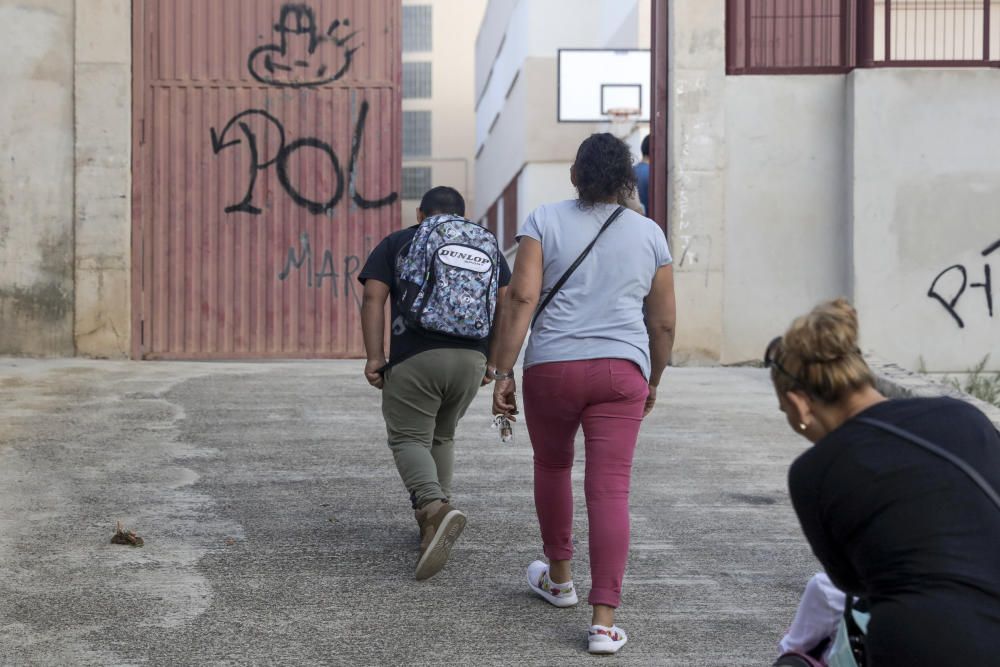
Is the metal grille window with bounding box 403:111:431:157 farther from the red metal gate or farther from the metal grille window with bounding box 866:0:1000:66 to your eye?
the red metal gate

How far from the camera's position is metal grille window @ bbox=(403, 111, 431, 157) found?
49375 millimetres

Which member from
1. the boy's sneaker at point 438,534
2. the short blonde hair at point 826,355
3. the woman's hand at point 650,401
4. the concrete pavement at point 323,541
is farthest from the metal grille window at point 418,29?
the short blonde hair at point 826,355

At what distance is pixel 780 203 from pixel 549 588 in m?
7.47

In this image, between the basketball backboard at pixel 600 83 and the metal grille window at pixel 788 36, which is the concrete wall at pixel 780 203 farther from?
the basketball backboard at pixel 600 83

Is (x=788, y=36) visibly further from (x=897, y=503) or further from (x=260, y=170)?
(x=897, y=503)

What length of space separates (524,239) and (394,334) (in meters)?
0.91

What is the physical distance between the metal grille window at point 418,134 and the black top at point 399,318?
Answer: 44.4 m

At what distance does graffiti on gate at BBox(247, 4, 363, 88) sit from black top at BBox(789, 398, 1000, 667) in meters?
9.38

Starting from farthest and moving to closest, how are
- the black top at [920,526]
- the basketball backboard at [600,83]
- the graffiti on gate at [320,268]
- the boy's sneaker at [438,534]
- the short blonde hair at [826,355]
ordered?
1. the basketball backboard at [600,83]
2. the graffiti on gate at [320,268]
3. the boy's sneaker at [438,534]
4. the short blonde hair at [826,355]
5. the black top at [920,526]

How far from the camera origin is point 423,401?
5.15 metres

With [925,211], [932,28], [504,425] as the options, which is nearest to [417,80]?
[932,28]

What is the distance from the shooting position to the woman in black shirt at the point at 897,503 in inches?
98.7

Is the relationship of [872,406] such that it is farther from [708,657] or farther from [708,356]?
[708,356]

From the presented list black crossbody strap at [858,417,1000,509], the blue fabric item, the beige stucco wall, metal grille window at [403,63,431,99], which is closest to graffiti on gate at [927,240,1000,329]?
the blue fabric item
